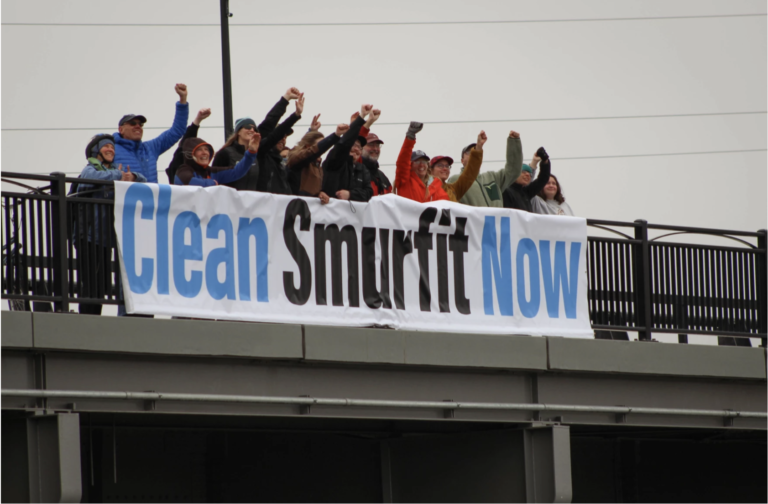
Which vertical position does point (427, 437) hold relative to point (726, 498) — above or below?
above

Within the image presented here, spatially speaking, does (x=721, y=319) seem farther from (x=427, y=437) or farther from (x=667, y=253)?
(x=427, y=437)

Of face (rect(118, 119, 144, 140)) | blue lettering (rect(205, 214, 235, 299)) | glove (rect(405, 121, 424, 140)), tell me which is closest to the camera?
blue lettering (rect(205, 214, 235, 299))

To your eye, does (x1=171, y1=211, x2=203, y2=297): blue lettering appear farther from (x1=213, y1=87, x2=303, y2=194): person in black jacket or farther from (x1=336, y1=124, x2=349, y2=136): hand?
(x1=336, y1=124, x2=349, y2=136): hand

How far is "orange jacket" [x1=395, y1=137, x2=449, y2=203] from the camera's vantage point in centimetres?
1250

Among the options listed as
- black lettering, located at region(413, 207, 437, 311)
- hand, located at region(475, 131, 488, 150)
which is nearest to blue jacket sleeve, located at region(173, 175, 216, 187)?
black lettering, located at region(413, 207, 437, 311)

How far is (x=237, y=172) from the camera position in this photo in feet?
37.4

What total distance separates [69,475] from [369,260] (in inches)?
134

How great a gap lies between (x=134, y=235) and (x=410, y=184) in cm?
340

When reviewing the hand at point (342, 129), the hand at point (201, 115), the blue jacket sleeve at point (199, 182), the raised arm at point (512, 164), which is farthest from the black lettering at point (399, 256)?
the hand at point (201, 115)

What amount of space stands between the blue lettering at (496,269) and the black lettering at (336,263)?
4.62 feet

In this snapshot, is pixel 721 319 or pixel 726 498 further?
pixel 726 498

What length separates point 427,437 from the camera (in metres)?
13.8

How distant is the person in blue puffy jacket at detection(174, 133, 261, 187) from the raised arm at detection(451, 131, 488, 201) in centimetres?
244

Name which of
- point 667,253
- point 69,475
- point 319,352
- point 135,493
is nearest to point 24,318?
point 69,475
